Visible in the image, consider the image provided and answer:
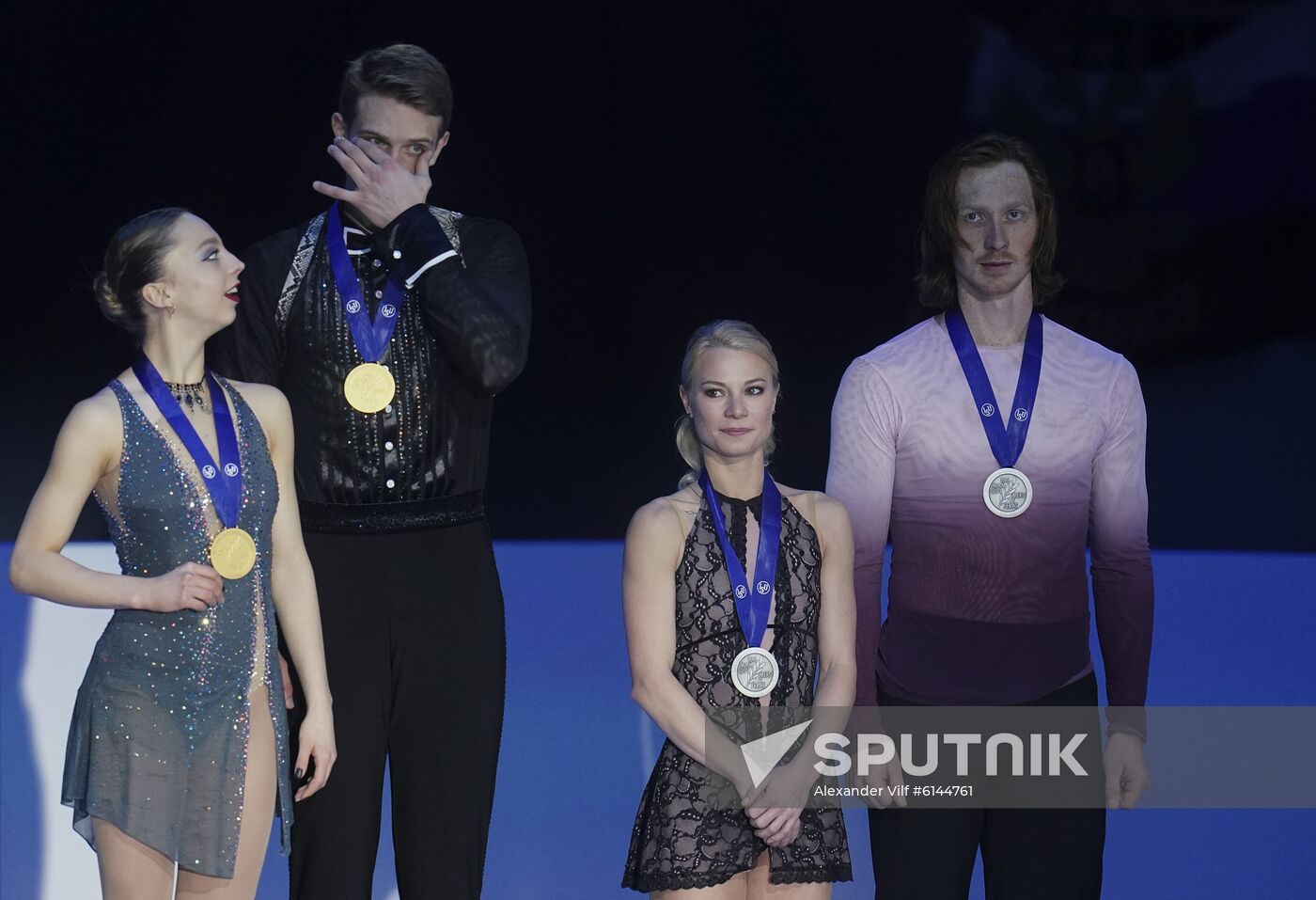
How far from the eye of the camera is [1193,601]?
13.9 feet

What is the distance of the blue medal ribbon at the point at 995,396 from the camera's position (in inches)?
122

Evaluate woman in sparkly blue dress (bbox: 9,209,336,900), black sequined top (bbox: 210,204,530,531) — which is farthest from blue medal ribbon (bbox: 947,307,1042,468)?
woman in sparkly blue dress (bbox: 9,209,336,900)

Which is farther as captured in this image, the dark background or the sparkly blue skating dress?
the dark background

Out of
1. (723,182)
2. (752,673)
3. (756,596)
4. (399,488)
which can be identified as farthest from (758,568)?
(723,182)

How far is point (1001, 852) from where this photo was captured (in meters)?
3.01

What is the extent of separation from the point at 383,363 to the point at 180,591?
596mm

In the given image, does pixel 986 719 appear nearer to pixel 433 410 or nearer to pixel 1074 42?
pixel 433 410

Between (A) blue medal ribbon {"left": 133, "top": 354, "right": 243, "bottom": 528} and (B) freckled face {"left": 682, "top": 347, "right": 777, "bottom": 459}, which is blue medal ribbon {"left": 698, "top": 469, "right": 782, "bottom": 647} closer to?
(B) freckled face {"left": 682, "top": 347, "right": 777, "bottom": 459}

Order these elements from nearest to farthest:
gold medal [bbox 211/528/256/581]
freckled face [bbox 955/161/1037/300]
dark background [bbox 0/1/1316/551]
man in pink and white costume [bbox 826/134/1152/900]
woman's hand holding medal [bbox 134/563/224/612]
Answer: woman's hand holding medal [bbox 134/563/224/612] → gold medal [bbox 211/528/256/581] → man in pink and white costume [bbox 826/134/1152/900] → freckled face [bbox 955/161/1037/300] → dark background [bbox 0/1/1316/551]

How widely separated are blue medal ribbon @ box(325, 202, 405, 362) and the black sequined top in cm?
2

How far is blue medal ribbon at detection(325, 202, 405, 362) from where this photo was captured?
2.97 metres

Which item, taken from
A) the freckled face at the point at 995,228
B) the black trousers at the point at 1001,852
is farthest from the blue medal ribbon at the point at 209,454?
the freckled face at the point at 995,228

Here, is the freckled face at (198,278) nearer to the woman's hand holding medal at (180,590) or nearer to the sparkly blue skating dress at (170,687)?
the sparkly blue skating dress at (170,687)

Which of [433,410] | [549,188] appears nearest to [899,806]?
[433,410]
